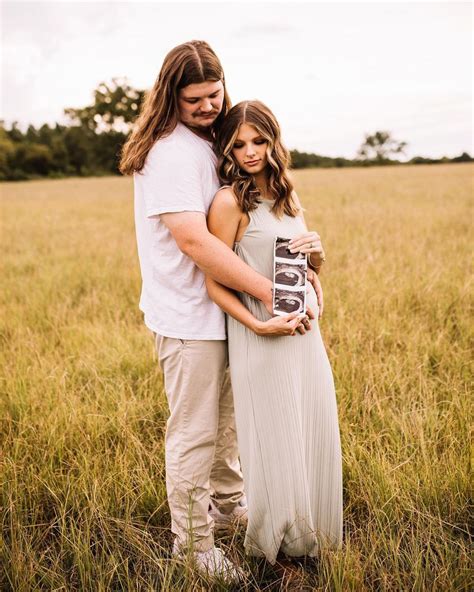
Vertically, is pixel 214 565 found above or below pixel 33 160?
below

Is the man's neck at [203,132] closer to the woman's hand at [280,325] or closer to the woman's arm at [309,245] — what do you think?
the woman's arm at [309,245]

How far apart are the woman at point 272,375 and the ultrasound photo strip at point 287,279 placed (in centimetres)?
4

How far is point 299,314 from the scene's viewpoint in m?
1.77

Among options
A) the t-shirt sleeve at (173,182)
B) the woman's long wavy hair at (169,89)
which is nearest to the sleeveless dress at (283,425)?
the t-shirt sleeve at (173,182)

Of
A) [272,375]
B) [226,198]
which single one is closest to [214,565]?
[272,375]

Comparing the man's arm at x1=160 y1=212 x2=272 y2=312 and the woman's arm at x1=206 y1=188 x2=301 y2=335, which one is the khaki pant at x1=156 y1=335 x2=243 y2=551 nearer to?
the woman's arm at x1=206 y1=188 x2=301 y2=335

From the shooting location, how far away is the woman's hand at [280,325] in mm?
1742

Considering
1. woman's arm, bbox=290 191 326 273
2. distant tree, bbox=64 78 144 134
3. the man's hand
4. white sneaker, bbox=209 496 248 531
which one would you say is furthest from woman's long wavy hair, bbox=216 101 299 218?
distant tree, bbox=64 78 144 134

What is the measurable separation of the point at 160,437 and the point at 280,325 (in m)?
1.31

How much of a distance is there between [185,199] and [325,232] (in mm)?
6206

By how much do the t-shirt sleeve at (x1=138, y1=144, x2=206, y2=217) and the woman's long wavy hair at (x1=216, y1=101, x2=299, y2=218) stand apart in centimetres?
14

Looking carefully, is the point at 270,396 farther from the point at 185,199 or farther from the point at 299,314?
the point at 185,199

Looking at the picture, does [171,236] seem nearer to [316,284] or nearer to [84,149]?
[316,284]

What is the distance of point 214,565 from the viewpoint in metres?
1.90
